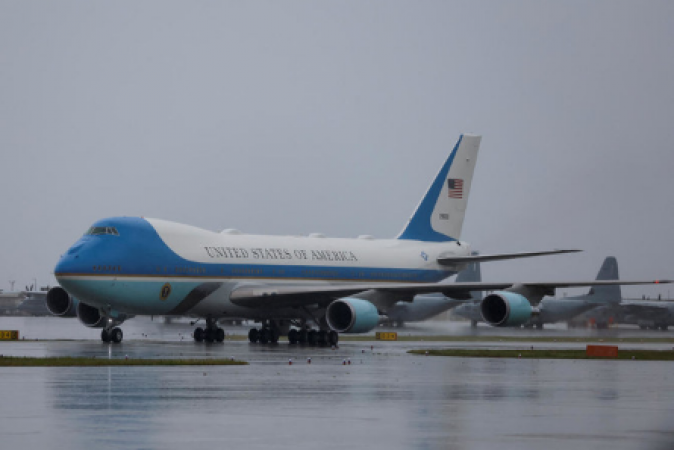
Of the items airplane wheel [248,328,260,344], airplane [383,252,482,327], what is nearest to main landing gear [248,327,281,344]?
airplane wheel [248,328,260,344]

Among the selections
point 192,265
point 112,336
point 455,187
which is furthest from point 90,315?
point 455,187

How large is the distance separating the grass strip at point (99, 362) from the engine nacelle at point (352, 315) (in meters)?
12.6

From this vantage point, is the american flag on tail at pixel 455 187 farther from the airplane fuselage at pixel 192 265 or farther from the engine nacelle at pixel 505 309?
the engine nacelle at pixel 505 309

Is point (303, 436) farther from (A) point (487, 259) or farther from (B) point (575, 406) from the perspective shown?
(A) point (487, 259)

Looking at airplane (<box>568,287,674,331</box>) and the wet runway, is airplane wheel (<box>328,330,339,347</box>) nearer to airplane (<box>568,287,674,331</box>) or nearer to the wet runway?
the wet runway

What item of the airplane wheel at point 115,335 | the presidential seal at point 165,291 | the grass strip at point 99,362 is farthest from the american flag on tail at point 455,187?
the grass strip at point 99,362

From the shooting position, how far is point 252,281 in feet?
154

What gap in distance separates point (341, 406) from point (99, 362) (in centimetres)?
1297

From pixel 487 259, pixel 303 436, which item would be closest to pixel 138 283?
pixel 487 259

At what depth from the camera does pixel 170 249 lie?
44.5 meters

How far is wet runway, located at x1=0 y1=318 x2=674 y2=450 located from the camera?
14.3 metres

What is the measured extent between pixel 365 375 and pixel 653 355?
53.4 feet

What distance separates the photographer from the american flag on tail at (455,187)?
2233 inches

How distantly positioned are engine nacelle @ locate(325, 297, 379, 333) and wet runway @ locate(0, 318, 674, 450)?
462 inches
